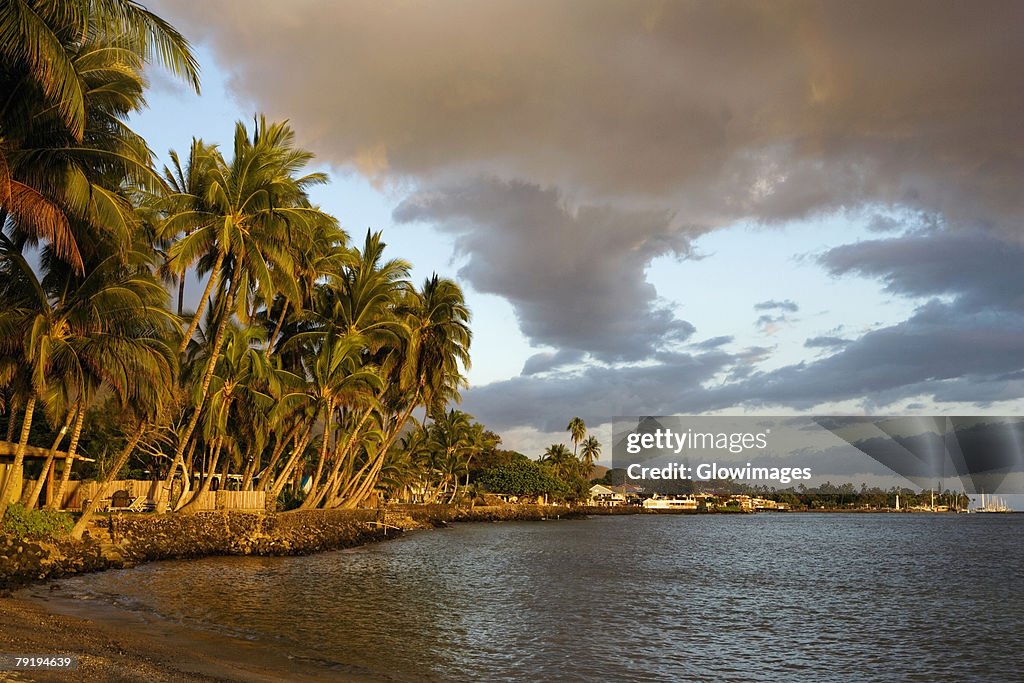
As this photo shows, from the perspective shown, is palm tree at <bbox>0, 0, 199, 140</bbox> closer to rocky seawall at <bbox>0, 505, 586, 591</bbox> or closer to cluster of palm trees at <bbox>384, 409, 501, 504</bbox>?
rocky seawall at <bbox>0, 505, 586, 591</bbox>

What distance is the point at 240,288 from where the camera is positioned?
30562mm

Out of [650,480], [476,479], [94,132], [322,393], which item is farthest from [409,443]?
[650,480]

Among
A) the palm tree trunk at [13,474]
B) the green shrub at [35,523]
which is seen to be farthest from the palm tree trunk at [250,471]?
the palm tree trunk at [13,474]

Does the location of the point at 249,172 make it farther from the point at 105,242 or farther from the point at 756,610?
the point at 756,610

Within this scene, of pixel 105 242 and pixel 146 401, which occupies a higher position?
pixel 105 242

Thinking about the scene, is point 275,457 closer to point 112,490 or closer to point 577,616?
point 112,490

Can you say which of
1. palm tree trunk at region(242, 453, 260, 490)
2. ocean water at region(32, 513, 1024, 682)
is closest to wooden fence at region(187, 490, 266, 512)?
palm tree trunk at region(242, 453, 260, 490)

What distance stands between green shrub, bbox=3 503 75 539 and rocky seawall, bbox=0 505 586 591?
1.20 feet

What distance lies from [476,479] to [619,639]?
8922 centimetres

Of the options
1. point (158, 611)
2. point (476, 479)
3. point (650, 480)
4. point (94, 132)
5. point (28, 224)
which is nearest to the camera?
point (28, 224)

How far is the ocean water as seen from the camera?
14.6 metres

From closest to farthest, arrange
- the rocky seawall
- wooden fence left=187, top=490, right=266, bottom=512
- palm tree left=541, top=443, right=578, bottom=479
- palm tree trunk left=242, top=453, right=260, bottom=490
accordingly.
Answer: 1. the rocky seawall
2. wooden fence left=187, top=490, right=266, bottom=512
3. palm tree trunk left=242, top=453, right=260, bottom=490
4. palm tree left=541, top=443, right=578, bottom=479

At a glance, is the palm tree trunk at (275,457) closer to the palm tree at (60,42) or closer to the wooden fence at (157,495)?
the wooden fence at (157,495)

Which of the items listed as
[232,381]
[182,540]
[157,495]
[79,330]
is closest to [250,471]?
[157,495]
